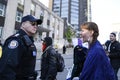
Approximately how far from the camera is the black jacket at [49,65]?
629 cm

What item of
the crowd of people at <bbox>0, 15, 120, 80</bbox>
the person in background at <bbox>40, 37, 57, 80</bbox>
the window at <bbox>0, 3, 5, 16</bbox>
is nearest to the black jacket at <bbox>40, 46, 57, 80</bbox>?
the person in background at <bbox>40, 37, 57, 80</bbox>

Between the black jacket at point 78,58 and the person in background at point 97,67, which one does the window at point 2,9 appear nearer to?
the black jacket at point 78,58

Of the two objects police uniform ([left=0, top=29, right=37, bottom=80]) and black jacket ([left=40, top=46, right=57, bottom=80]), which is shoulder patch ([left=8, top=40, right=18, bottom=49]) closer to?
police uniform ([left=0, top=29, right=37, bottom=80])

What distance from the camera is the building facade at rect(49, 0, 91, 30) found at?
608 feet

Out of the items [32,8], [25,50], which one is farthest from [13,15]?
[25,50]

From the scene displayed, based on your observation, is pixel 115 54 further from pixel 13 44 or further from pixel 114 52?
pixel 13 44

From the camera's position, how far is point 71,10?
18525 cm

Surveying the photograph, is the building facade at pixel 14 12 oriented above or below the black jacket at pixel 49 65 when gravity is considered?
above

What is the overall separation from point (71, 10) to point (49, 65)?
591 ft

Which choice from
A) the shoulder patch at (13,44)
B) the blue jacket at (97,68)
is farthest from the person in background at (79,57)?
the shoulder patch at (13,44)

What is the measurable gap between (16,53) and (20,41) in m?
0.21

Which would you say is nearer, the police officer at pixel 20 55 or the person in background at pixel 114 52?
the police officer at pixel 20 55

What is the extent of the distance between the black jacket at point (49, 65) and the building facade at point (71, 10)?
177 m

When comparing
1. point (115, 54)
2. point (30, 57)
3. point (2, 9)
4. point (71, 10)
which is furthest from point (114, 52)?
point (71, 10)
